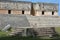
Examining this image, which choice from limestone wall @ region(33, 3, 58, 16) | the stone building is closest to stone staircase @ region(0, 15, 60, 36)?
the stone building

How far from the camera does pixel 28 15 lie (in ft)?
89.6

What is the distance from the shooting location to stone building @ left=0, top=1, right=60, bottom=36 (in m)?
24.4

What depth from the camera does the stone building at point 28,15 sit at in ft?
80.1

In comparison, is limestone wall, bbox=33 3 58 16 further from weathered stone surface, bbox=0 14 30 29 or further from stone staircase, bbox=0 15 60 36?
weathered stone surface, bbox=0 14 30 29

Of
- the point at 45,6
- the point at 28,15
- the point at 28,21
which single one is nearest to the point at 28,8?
the point at 45,6

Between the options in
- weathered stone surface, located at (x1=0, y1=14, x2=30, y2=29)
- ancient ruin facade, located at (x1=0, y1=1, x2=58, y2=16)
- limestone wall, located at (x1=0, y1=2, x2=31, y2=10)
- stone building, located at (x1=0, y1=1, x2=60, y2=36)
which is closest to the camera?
weathered stone surface, located at (x1=0, y1=14, x2=30, y2=29)

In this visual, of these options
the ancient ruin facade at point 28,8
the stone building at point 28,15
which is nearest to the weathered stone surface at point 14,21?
the stone building at point 28,15

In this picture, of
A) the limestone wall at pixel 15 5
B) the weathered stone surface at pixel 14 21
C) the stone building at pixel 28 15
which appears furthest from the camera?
the limestone wall at pixel 15 5

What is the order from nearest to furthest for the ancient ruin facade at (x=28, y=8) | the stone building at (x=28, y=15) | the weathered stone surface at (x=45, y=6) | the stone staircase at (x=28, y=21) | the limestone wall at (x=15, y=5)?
1. the stone staircase at (x=28, y=21)
2. the stone building at (x=28, y=15)
3. the limestone wall at (x=15, y=5)
4. the ancient ruin facade at (x=28, y=8)
5. the weathered stone surface at (x=45, y=6)

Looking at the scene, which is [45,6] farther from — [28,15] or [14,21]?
[14,21]

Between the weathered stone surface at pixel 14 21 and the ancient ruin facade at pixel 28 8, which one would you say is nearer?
the weathered stone surface at pixel 14 21

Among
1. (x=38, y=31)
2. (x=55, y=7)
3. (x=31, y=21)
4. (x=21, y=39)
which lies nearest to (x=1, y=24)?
(x=31, y=21)

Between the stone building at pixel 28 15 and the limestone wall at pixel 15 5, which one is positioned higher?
the limestone wall at pixel 15 5

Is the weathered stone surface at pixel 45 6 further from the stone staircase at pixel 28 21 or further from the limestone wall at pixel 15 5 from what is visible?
the stone staircase at pixel 28 21
